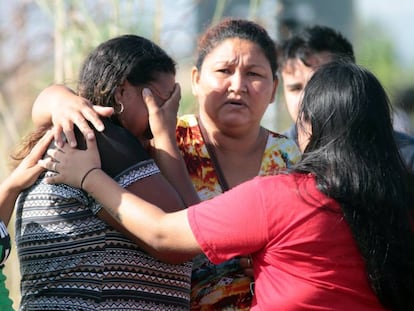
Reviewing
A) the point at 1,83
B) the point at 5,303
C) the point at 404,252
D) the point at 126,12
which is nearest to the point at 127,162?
the point at 5,303

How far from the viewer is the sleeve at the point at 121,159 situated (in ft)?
9.65

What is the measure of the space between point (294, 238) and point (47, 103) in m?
1.01

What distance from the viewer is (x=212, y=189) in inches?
139

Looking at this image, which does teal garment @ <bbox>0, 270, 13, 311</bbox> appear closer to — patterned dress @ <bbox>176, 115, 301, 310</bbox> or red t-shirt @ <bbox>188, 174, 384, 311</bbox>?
red t-shirt @ <bbox>188, 174, 384, 311</bbox>

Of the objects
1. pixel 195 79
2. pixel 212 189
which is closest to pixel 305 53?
pixel 195 79

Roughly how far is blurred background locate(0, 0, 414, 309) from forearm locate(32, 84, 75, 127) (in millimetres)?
736

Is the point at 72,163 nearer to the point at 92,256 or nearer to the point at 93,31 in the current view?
the point at 92,256

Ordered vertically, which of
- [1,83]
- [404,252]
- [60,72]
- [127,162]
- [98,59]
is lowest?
[404,252]

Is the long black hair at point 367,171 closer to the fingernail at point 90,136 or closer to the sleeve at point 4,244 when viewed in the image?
the fingernail at point 90,136

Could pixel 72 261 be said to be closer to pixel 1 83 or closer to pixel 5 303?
pixel 5 303

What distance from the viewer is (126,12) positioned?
5.86 meters

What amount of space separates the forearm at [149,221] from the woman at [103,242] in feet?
0.15

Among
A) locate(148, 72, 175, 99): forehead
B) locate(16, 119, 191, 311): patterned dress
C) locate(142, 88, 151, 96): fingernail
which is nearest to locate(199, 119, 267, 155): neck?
locate(148, 72, 175, 99): forehead

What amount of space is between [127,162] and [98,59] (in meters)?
0.41
